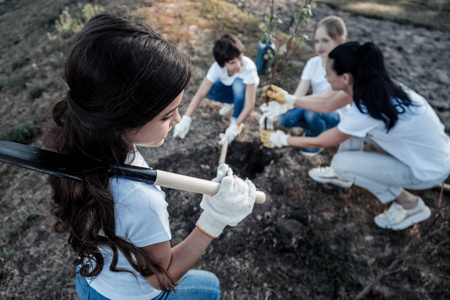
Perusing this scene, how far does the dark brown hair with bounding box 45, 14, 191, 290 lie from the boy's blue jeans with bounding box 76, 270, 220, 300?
9.3 inches

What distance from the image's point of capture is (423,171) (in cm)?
216

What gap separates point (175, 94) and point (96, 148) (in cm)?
Result: 32

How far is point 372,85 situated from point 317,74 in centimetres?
110

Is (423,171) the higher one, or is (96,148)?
(96,148)

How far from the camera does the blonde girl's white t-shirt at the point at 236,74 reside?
2.83m

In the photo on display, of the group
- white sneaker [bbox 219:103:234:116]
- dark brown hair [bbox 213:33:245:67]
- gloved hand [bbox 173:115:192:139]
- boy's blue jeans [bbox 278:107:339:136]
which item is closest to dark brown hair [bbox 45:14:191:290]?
dark brown hair [bbox 213:33:245:67]

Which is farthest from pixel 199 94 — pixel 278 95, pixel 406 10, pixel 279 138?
pixel 406 10

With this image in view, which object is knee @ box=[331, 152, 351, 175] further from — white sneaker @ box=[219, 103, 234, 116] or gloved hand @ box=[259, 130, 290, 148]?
white sneaker @ box=[219, 103, 234, 116]

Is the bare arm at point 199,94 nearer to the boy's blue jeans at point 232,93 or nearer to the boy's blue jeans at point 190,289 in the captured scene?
the boy's blue jeans at point 232,93

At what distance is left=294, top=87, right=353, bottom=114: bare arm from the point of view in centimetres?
255

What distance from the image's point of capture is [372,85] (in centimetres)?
196

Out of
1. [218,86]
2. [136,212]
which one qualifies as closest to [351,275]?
[136,212]

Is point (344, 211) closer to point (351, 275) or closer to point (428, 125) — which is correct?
point (351, 275)

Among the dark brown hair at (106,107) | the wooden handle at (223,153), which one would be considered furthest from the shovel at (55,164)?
the wooden handle at (223,153)
